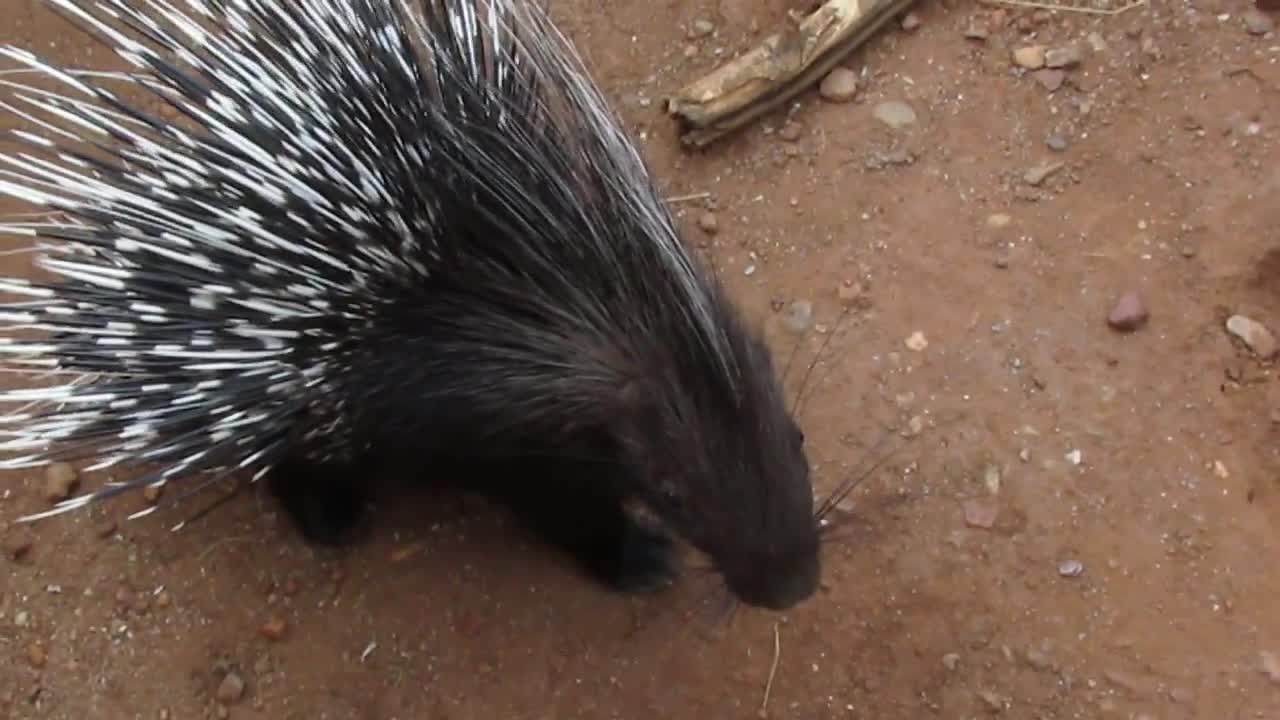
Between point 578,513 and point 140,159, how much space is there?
2.66 ft

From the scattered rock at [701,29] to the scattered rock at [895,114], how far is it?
349mm

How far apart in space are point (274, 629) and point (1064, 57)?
170 centimetres

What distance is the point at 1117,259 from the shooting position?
2.03 meters

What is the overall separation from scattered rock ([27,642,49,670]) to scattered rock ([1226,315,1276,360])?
6.61ft

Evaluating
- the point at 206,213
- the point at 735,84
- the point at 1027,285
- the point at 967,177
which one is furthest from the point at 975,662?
the point at 206,213

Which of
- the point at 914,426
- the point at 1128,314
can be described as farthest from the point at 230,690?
the point at 1128,314

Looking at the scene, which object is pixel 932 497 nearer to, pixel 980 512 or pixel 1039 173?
pixel 980 512

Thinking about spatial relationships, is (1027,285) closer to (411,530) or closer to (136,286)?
(411,530)

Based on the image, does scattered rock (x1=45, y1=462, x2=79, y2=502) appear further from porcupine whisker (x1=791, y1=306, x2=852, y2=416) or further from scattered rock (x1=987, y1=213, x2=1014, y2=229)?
scattered rock (x1=987, y1=213, x2=1014, y2=229)

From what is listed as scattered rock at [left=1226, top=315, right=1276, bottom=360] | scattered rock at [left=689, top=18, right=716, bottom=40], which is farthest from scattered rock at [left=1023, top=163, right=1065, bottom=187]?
scattered rock at [left=689, top=18, right=716, bottom=40]

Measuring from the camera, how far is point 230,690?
189 cm

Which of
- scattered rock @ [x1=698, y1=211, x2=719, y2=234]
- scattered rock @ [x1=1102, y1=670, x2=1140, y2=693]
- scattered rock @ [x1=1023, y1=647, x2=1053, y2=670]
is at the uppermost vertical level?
scattered rock @ [x1=698, y1=211, x2=719, y2=234]

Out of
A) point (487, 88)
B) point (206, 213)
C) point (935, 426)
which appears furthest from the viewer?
point (935, 426)

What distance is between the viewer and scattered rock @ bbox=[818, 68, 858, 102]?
216cm
